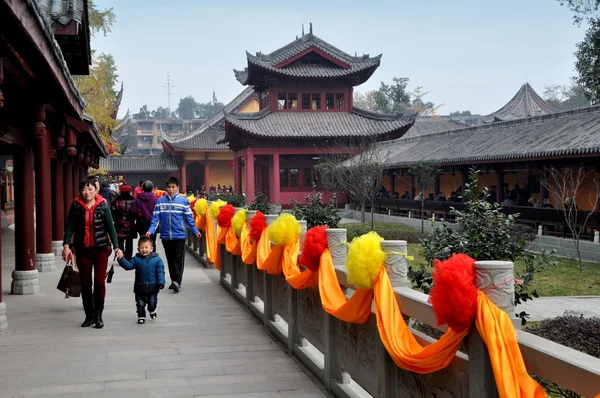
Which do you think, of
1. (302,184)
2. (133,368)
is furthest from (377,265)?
(302,184)

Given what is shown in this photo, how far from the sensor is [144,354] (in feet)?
20.9

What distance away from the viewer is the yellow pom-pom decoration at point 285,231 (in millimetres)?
6449

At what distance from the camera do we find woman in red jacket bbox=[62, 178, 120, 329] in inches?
290

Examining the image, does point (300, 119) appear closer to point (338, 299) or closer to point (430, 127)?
point (430, 127)

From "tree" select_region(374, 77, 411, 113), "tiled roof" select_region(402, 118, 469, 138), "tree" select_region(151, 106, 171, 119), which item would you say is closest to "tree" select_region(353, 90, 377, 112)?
"tree" select_region(374, 77, 411, 113)

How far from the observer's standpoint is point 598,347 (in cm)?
657

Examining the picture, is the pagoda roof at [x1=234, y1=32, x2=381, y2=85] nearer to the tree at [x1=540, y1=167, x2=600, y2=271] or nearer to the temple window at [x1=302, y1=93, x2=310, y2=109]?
the temple window at [x1=302, y1=93, x2=310, y2=109]

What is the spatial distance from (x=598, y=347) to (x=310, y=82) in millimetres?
32869

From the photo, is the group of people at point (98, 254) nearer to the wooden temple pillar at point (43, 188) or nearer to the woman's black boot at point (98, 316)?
the woman's black boot at point (98, 316)

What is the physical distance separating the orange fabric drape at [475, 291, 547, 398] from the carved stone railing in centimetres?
5

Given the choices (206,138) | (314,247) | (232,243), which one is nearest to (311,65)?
(206,138)

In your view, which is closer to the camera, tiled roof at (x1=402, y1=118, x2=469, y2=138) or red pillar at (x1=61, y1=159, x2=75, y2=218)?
red pillar at (x1=61, y1=159, x2=75, y2=218)

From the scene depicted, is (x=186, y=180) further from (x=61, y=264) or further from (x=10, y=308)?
(x=10, y=308)

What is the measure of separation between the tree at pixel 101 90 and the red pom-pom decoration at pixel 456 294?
2403 cm
